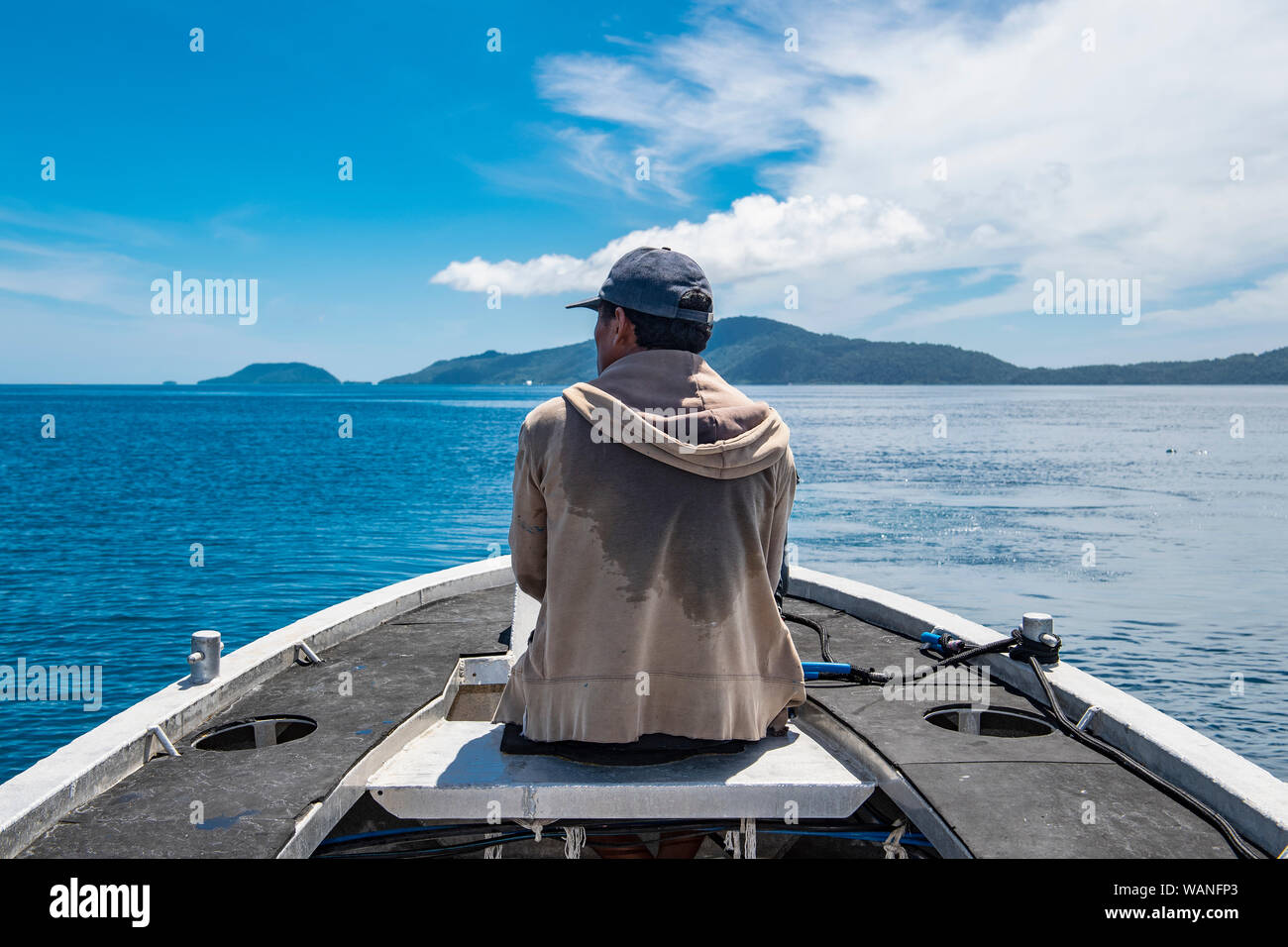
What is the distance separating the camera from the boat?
340 cm

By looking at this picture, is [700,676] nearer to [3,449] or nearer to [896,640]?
[896,640]

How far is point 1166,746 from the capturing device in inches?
157

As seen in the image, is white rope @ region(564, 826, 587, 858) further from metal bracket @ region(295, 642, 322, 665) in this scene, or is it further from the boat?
metal bracket @ region(295, 642, 322, 665)

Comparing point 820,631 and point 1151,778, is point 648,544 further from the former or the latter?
point 820,631

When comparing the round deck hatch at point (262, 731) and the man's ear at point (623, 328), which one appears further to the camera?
the round deck hatch at point (262, 731)

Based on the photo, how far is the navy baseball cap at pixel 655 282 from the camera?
10.9 ft

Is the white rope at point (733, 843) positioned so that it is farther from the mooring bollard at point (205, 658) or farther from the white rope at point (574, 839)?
the mooring bollard at point (205, 658)

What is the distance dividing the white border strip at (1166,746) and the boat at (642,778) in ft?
0.04

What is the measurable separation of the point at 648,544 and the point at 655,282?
0.91m

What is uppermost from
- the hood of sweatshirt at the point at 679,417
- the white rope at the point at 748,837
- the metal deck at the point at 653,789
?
the hood of sweatshirt at the point at 679,417

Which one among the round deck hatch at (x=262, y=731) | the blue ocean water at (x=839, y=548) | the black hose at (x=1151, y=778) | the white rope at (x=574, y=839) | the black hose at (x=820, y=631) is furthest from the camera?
the blue ocean water at (x=839, y=548)

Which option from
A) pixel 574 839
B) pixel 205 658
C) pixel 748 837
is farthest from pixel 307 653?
pixel 748 837

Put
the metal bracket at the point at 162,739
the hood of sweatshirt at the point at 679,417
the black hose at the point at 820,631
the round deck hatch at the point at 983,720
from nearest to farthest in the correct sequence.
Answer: the hood of sweatshirt at the point at 679,417, the metal bracket at the point at 162,739, the round deck hatch at the point at 983,720, the black hose at the point at 820,631

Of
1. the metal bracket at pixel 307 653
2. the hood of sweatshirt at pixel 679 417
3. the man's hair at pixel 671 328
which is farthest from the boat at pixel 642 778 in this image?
the man's hair at pixel 671 328
